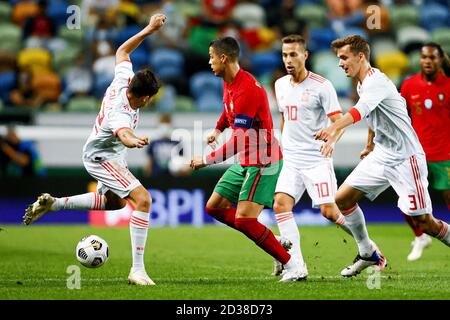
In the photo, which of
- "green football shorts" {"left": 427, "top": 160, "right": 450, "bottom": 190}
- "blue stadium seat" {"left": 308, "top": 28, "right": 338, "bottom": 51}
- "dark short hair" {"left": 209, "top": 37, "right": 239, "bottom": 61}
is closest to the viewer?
"dark short hair" {"left": 209, "top": 37, "right": 239, "bottom": 61}

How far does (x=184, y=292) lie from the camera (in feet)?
26.6

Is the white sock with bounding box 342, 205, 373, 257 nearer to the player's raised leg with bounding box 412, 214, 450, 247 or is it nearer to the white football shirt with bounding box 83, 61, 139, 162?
the player's raised leg with bounding box 412, 214, 450, 247

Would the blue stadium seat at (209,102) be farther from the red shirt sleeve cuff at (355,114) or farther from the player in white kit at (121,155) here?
the red shirt sleeve cuff at (355,114)

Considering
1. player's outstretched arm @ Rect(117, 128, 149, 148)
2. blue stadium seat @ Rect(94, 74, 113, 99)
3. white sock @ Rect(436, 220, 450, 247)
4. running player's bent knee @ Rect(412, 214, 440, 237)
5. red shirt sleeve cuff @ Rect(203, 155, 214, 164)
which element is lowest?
white sock @ Rect(436, 220, 450, 247)

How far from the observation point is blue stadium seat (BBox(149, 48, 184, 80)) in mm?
19750

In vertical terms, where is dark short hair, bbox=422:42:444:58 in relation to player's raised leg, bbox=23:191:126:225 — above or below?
above

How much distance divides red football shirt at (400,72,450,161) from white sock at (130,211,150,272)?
15.2 ft

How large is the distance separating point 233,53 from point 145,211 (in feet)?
5.62

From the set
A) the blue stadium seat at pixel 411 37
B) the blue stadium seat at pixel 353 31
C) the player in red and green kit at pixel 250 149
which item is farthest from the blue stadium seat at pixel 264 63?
the player in red and green kit at pixel 250 149

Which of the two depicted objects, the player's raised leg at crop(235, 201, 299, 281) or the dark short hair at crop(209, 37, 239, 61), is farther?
the dark short hair at crop(209, 37, 239, 61)

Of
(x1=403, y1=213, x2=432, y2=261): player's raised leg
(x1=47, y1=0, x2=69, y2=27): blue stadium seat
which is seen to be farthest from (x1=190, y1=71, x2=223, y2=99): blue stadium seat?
(x1=403, y1=213, x2=432, y2=261): player's raised leg

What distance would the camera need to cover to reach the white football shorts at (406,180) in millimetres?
9211

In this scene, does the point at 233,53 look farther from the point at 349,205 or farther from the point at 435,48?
the point at 435,48

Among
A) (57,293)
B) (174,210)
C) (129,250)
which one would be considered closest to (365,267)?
(57,293)
